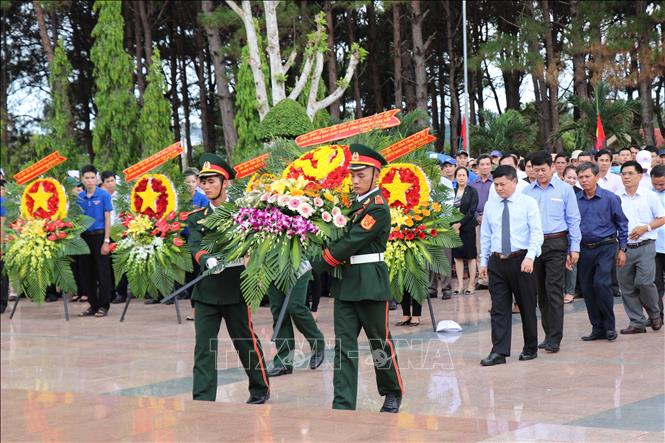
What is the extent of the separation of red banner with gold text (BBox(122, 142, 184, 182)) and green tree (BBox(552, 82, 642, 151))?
14.1 meters

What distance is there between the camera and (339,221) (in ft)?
22.9

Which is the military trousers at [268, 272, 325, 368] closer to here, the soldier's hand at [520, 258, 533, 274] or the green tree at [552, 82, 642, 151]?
the soldier's hand at [520, 258, 533, 274]

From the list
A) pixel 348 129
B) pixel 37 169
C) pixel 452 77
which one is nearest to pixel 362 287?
pixel 348 129

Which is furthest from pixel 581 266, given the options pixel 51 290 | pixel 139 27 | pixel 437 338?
pixel 139 27

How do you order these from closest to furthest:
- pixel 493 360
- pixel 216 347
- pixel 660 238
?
pixel 216 347 < pixel 493 360 < pixel 660 238

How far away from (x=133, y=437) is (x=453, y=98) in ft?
109

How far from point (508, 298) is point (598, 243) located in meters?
1.65

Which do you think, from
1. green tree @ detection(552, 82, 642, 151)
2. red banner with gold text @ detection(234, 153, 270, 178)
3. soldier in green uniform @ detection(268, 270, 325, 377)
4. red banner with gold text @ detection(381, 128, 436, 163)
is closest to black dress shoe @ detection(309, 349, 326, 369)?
soldier in green uniform @ detection(268, 270, 325, 377)

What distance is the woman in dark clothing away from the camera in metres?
14.1

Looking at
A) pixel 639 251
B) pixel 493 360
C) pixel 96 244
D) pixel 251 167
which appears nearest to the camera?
pixel 493 360

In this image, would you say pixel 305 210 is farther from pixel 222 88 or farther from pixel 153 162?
pixel 222 88

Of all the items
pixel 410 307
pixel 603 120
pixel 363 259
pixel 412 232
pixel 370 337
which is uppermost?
pixel 603 120

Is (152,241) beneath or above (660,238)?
above

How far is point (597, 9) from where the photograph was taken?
83.8ft
